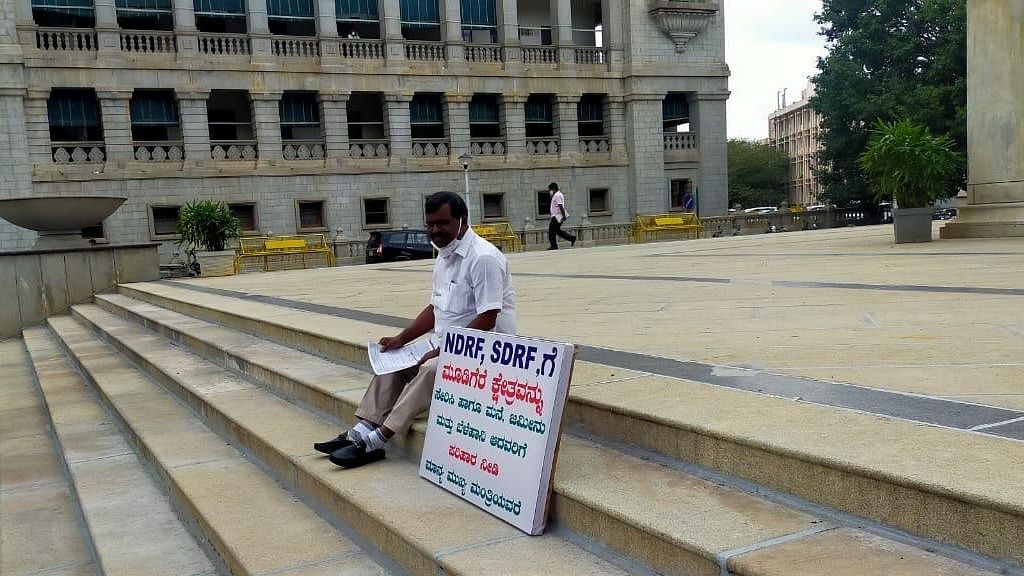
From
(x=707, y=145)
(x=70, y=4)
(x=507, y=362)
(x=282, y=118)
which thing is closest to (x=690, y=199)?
(x=707, y=145)

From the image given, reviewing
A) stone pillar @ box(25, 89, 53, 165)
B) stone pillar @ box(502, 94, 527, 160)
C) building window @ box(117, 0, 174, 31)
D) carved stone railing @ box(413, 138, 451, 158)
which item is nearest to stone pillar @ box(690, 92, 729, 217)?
stone pillar @ box(502, 94, 527, 160)

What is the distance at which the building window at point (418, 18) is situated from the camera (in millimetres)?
35906

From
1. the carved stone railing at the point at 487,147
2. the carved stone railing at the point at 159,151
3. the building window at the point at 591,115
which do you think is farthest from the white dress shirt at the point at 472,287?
the building window at the point at 591,115

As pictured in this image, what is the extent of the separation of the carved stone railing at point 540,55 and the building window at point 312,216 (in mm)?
11656

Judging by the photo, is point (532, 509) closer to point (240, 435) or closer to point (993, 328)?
point (240, 435)

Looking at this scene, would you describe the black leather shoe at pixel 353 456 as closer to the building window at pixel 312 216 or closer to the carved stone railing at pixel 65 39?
the building window at pixel 312 216

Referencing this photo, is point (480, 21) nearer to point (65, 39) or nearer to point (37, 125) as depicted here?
point (65, 39)

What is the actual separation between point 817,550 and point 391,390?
2304mm

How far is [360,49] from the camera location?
34312 millimetres

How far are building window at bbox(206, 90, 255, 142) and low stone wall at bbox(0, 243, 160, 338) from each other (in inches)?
732

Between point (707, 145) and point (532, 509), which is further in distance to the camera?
point (707, 145)

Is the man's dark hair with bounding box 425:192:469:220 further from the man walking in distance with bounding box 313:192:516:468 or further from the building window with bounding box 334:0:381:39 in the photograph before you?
the building window with bounding box 334:0:381:39

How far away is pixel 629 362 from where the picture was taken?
4441 mm

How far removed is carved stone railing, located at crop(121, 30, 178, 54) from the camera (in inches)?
1211
